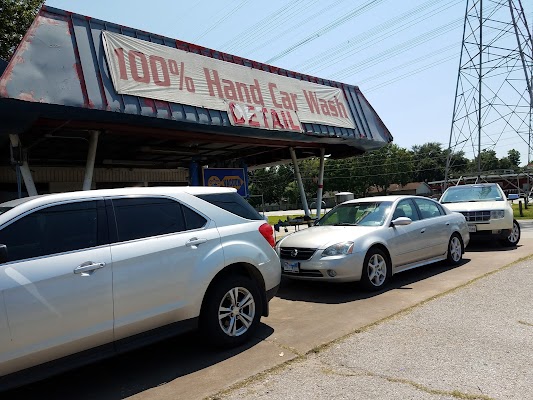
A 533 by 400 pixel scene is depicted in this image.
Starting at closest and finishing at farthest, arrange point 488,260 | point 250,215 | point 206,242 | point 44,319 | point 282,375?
point 44,319 → point 282,375 → point 206,242 → point 250,215 → point 488,260

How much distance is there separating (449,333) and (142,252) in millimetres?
3249

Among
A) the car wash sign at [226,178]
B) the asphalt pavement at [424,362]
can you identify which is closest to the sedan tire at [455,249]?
the asphalt pavement at [424,362]

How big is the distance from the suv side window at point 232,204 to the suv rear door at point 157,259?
324 mm

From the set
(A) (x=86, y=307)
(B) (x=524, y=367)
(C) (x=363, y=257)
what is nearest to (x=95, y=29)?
(A) (x=86, y=307)

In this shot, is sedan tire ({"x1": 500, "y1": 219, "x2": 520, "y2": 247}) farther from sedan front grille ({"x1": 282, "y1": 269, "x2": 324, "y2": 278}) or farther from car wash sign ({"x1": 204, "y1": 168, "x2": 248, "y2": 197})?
car wash sign ({"x1": 204, "y1": 168, "x2": 248, "y2": 197})

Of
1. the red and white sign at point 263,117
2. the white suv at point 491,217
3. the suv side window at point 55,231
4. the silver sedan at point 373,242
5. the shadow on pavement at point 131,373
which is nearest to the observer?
the suv side window at point 55,231

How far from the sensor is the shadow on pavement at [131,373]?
360 cm

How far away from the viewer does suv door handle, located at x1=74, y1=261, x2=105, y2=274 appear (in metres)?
3.41

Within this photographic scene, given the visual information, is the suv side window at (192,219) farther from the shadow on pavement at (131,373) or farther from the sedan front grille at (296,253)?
the sedan front grille at (296,253)

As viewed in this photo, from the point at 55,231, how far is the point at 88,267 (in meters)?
0.41

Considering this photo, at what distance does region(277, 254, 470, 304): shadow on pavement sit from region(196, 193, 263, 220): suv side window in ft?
→ 6.58

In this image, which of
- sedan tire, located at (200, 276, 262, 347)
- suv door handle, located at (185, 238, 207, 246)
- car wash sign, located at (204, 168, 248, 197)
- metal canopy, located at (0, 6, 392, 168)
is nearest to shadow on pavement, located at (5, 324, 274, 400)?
sedan tire, located at (200, 276, 262, 347)

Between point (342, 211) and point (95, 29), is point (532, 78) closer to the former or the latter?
point (342, 211)

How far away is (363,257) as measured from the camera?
20.7 ft
